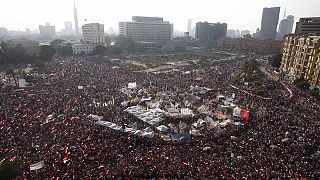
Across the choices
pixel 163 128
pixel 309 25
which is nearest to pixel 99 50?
pixel 309 25

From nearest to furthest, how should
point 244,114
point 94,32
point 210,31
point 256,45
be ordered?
point 244,114 → point 256,45 → point 94,32 → point 210,31

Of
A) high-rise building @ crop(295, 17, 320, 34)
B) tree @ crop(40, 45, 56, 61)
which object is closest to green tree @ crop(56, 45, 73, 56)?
tree @ crop(40, 45, 56, 61)

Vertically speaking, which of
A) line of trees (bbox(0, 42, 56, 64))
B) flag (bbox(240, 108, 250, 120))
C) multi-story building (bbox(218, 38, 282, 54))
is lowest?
flag (bbox(240, 108, 250, 120))

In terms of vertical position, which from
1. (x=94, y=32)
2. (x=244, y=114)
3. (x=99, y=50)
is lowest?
(x=244, y=114)

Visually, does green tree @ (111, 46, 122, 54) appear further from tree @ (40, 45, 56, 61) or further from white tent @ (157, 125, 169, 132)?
white tent @ (157, 125, 169, 132)

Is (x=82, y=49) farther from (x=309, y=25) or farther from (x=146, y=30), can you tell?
(x=309, y=25)

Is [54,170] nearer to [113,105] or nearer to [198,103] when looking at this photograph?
[113,105]
